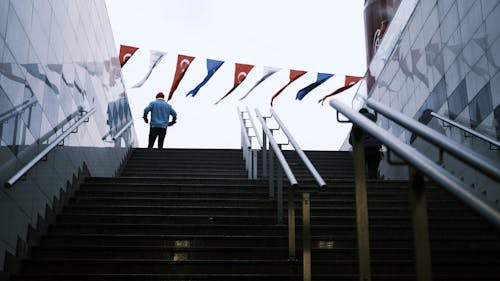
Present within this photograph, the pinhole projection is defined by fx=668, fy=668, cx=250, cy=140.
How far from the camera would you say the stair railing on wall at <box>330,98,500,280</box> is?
194 cm

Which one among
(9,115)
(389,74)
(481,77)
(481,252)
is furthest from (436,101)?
(9,115)

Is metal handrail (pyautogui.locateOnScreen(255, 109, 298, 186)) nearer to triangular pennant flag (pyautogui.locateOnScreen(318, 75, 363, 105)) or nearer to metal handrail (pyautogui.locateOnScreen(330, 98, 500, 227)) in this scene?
metal handrail (pyautogui.locateOnScreen(330, 98, 500, 227))

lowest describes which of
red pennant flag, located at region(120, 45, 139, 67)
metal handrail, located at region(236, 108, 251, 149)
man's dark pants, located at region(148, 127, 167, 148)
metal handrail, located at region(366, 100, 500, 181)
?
metal handrail, located at region(366, 100, 500, 181)

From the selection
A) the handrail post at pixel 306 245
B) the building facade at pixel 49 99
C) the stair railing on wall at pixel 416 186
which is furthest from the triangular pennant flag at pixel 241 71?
the stair railing on wall at pixel 416 186

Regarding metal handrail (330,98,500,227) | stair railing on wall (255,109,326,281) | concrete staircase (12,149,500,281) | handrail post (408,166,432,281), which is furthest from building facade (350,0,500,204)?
handrail post (408,166,432,281)

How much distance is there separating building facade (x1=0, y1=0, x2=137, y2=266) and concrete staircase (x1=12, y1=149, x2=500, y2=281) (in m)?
0.36

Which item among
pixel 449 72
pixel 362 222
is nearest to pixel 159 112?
pixel 449 72

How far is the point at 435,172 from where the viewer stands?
213 cm

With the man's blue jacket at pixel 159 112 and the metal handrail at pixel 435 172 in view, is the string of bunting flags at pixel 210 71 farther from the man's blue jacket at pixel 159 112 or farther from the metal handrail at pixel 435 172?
the metal handrail at pixel 435 172

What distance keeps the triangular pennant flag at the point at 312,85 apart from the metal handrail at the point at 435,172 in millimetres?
11362

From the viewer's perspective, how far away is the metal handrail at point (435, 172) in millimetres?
1826

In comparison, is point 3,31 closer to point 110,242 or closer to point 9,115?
point 9,115

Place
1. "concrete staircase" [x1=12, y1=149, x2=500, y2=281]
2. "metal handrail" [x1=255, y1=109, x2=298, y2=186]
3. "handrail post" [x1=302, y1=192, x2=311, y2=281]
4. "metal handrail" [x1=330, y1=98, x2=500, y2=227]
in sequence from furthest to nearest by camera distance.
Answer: "metal handrail" [x1=255, y1=109, x2=298, y2=186] → "concrete staircase" [x1=12, y1=149, x2=500, y2=281] → "handrail post" [x1=302, y1=192, x2=311, y2=281] → "metal handrail" [x1=330, y1=98, x2=500, y2=227]

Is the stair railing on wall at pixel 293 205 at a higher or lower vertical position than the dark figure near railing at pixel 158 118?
lower
